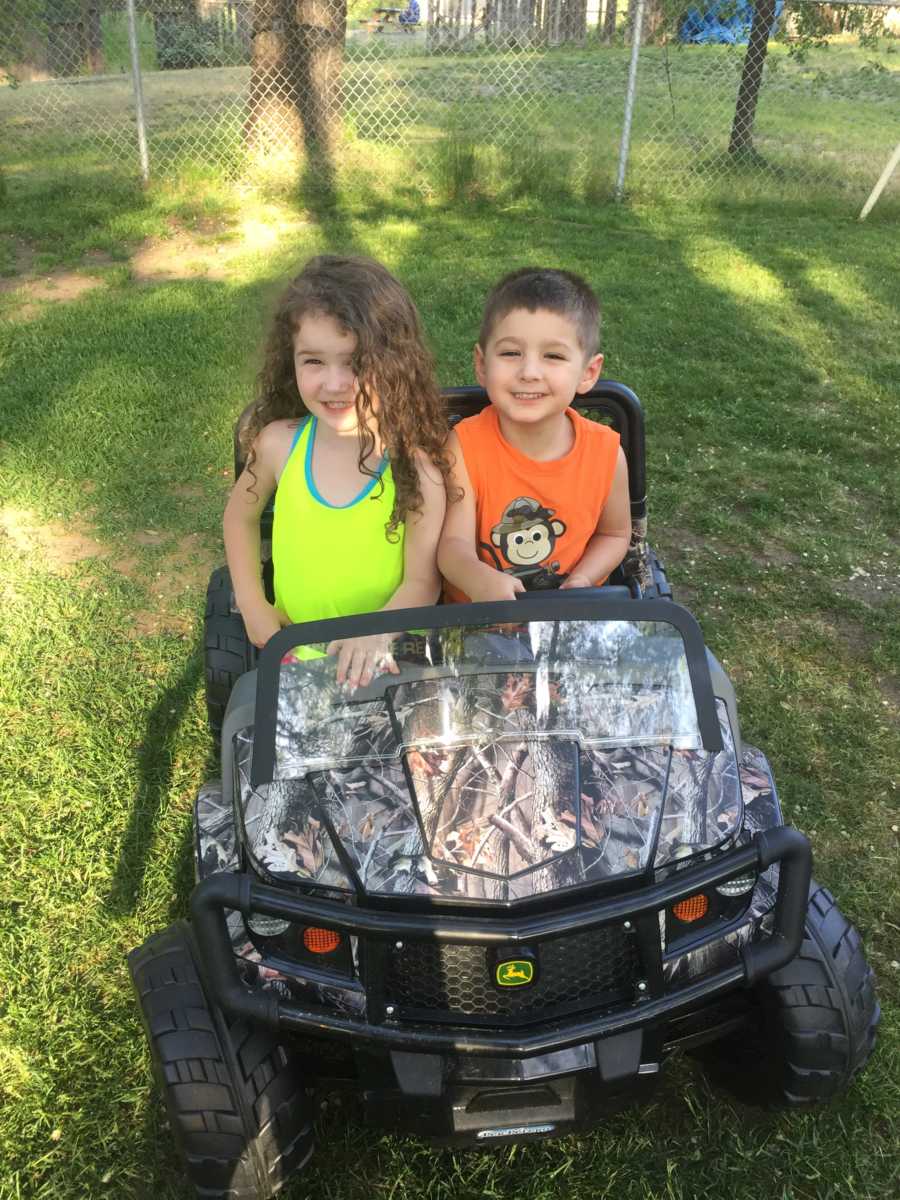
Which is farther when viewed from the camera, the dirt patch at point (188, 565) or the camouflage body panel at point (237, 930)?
the dirt patch at point (188, 565)

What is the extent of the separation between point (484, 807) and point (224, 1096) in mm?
694

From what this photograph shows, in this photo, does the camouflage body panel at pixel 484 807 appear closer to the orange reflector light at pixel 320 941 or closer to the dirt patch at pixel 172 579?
the orange reflector light at pixel 320 941

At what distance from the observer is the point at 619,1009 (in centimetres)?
166

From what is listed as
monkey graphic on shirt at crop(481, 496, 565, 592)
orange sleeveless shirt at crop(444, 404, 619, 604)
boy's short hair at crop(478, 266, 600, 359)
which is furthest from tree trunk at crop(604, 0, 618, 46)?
monkey graphic on shirt at crop(481, 496, 565, 592)

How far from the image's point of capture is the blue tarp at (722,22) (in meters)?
9.38

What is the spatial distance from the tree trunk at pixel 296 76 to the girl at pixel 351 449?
769 cm

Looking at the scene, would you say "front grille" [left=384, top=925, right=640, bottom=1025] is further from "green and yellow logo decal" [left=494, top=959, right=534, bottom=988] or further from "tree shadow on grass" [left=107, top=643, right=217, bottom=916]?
"tree shadow on grass" [left=107, top=643, right=217, bottom=916]

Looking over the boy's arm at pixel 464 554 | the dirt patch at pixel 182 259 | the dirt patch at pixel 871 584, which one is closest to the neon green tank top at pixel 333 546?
the boy's arm at pixel 464 554

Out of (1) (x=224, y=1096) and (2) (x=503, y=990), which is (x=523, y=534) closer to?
(2) (x=503, y=990)

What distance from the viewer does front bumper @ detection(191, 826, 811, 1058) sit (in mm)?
1587

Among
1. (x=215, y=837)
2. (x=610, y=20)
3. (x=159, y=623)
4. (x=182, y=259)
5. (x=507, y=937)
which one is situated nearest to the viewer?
(x=507, y=937)

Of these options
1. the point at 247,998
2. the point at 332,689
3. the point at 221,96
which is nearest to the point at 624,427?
the point at 332,689

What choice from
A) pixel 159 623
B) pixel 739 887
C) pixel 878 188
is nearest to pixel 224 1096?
pixel 739 887

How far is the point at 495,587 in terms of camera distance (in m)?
2.27
